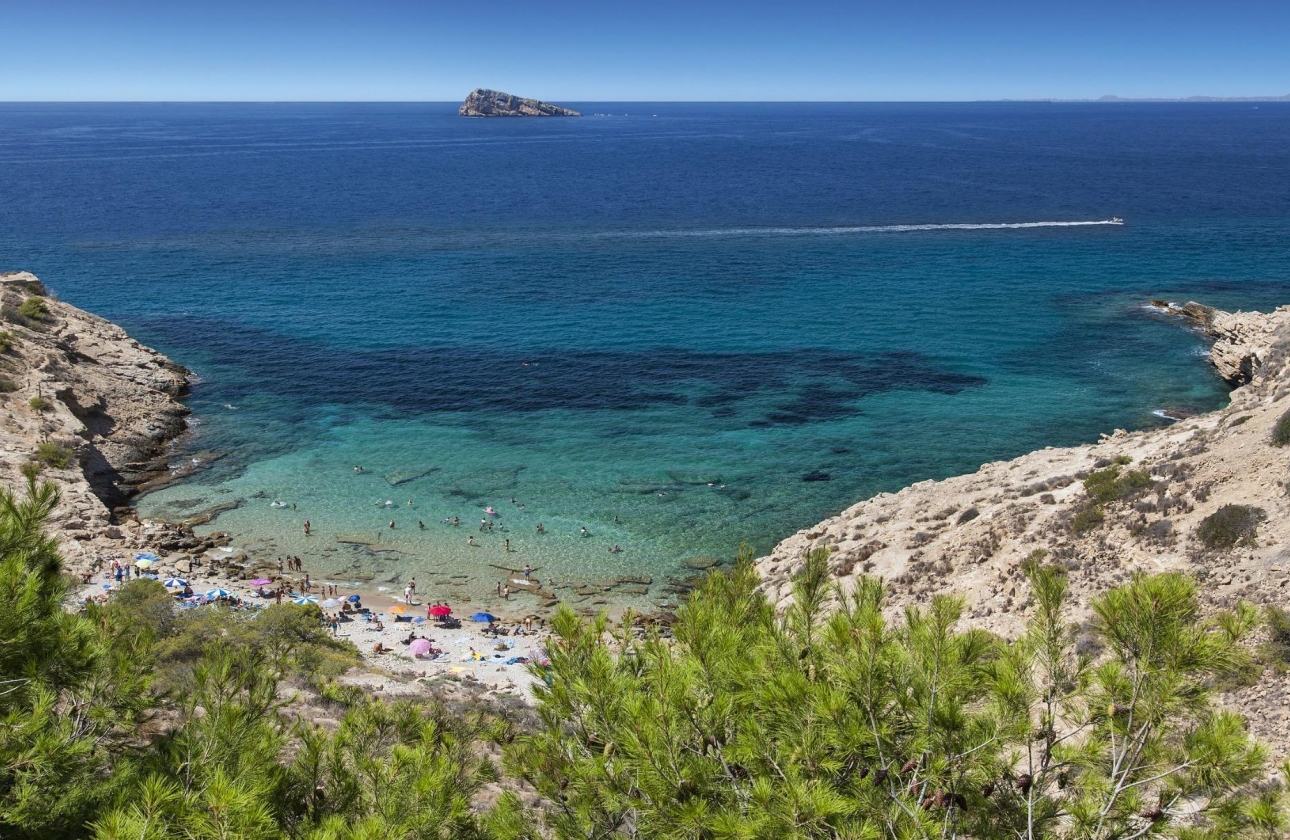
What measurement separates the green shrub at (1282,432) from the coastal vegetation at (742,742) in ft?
60.8

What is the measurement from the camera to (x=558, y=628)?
32.9ft

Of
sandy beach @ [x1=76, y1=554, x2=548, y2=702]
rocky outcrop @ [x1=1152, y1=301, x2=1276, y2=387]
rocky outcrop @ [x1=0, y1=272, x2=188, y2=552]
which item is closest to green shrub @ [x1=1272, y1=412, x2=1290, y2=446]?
sandy beach @ [x1=76, y1=554, x2=548, y2=702]

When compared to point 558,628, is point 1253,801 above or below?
below

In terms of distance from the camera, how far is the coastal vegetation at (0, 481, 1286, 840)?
27.1ft

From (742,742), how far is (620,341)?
5262 cm

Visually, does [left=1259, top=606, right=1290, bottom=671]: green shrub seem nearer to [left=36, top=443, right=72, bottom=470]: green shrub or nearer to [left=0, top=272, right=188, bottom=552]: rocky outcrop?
[left=0, top=272, right=188, bottom=552]: rocky outcrop

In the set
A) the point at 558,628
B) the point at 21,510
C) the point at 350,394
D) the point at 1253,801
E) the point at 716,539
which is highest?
the point at 21,510

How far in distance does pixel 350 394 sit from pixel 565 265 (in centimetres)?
3558

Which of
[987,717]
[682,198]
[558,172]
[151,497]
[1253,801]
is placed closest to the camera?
[1253,801]

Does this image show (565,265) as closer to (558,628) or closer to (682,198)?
(682,198)

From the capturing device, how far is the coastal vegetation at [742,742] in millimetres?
8266

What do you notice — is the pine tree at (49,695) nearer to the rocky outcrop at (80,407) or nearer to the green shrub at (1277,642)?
the green shrub at (1277,642)

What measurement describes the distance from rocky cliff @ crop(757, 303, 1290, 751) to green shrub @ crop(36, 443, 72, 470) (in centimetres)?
2985

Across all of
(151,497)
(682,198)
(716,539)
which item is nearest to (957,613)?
(716,539)
